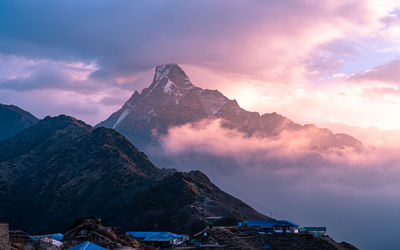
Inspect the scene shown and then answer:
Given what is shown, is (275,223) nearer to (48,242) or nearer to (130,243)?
(130,243)

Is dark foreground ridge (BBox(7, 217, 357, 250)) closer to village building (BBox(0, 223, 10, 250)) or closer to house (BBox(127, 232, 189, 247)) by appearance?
house (BBox(127, 232, 189, 247))

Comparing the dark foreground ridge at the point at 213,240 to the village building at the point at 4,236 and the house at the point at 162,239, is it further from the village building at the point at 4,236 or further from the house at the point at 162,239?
the village building at the point at 4,236

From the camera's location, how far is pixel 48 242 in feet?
383

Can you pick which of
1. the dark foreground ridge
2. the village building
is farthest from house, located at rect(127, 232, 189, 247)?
the village building

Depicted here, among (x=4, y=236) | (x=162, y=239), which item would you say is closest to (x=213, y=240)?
(x=162, y=239)

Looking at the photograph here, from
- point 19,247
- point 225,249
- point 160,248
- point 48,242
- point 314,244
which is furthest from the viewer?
point 160,248

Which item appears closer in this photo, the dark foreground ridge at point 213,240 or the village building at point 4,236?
the village building at point 4,236

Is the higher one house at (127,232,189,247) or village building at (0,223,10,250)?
house at (127,232,189,247)

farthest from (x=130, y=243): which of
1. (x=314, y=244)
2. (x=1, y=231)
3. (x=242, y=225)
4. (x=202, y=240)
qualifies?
(x=1, y=231)

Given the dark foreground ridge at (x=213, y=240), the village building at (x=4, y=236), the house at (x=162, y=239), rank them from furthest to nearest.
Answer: the house at (x=162, y=239), the dark foreground ridge at (x=213, y=240), the village building at (x=4, y=236)

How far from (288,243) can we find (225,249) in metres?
24.9

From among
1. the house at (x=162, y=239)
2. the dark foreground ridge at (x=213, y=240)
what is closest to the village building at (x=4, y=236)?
the dark foreground ridge at (x=213, y=240)

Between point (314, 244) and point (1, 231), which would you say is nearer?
point (1, 231)

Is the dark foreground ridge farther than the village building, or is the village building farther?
the dark foreground ridge
